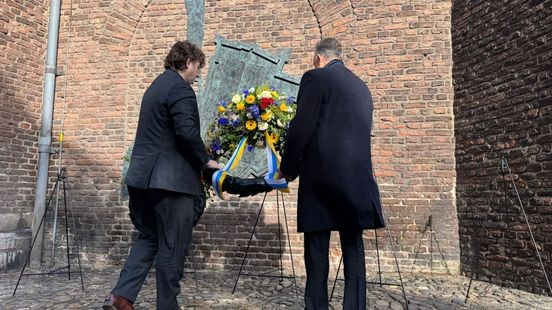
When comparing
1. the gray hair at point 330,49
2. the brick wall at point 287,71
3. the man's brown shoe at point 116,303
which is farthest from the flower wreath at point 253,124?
the brick wall at point 287,71

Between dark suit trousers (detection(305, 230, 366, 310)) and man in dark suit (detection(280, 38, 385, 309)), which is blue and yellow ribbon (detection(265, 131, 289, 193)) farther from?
dark suit trousers (detection(305, 230, 366, 310))

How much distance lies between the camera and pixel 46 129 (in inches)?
257

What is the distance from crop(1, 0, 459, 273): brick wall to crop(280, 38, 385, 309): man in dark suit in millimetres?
2979

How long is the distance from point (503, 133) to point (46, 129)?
20.2 feet

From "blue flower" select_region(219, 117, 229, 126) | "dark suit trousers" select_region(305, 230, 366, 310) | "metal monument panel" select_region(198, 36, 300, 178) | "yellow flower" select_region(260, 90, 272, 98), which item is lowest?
"dark suit trousers" select_region(305, 230, 366, 310)

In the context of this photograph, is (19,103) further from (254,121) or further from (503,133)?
(503,133)

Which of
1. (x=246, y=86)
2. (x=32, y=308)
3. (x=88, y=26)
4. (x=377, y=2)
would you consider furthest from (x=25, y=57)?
(x=377, y=2)

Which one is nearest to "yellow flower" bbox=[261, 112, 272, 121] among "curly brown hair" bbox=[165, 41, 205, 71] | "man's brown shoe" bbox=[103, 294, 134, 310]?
"curly brown hair" bbox=[165, 41, 205, 71]

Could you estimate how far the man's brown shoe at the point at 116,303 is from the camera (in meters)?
3.14

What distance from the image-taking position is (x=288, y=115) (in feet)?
13.6

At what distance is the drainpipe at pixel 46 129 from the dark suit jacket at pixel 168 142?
13.1 feet

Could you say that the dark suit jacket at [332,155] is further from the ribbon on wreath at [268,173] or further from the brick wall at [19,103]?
the brick wall at [19,103]

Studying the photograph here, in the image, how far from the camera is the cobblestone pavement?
13.4ft

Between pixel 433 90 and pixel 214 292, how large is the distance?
3656mm
